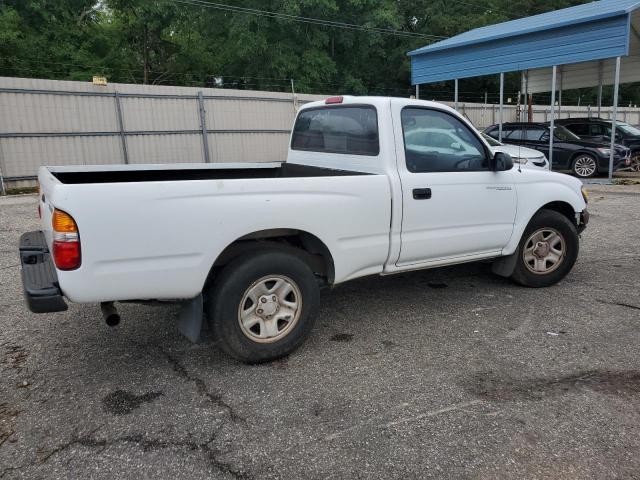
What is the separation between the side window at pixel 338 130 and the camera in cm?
427

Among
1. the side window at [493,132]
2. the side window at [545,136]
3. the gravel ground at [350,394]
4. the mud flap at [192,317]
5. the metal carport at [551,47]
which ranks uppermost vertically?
the metal carport at [551,47]

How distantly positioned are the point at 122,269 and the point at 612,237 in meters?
7.18

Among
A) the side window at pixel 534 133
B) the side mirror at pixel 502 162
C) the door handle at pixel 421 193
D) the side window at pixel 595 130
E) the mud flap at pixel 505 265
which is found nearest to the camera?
the door handle at pixel 421 193

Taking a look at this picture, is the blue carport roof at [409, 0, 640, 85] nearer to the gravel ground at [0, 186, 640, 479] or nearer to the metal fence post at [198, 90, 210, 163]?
the metal fence post at [198, 90, 210, 163]

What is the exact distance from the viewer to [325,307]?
4.88 m

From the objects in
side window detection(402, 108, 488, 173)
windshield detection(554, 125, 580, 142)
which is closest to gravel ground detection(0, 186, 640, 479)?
side window detection(402, 108, 488, 173)

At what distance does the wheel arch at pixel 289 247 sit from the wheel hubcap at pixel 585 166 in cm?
1366

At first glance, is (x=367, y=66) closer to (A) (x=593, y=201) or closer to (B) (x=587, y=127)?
(B) (x=587, y=127)

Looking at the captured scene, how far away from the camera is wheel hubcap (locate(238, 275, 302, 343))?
3547 mm

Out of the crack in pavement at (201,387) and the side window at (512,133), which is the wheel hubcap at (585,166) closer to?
the side window at (512,133)

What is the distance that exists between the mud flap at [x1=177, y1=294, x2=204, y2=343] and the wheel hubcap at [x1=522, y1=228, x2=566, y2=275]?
10.7 feet

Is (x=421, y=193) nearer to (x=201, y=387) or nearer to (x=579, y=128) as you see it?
(x=201, y=387)

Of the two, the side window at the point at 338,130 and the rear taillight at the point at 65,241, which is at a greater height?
the side window at the point at 338,130

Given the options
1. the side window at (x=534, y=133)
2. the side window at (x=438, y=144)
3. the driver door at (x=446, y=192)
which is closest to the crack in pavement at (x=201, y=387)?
the driver door at (x=446, y=192)
